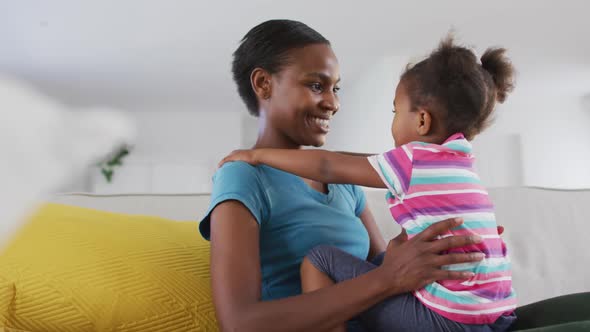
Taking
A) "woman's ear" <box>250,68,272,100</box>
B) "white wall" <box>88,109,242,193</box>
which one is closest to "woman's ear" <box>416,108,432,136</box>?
"woman's ear" <box>250,68,272,100</box>

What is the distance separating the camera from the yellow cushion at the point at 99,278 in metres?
0.73

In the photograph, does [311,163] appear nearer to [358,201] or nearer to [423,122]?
[423,122]

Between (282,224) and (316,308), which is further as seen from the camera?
(282,224)

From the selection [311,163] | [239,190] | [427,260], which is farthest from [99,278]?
[427,260]

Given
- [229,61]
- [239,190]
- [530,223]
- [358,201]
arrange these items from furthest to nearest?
[229,61]
[530,223]
[358,201]
[239,190]

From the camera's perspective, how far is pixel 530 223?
136 cm

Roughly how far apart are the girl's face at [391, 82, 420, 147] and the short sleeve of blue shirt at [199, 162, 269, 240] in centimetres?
26

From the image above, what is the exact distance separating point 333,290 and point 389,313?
0.30 feet

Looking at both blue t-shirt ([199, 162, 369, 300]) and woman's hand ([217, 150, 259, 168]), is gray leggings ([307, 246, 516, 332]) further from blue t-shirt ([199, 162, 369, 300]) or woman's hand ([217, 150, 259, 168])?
woman's hand ([217, 150, 259, 168])

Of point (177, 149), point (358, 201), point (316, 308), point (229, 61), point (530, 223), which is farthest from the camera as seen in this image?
point (177, 149)

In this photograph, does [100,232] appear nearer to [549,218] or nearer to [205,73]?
[549,218]

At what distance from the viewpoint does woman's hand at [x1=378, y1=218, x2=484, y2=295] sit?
0.74m

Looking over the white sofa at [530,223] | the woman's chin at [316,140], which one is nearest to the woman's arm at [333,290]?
the woman's chin at [316,140]

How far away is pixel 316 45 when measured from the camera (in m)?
1.09
